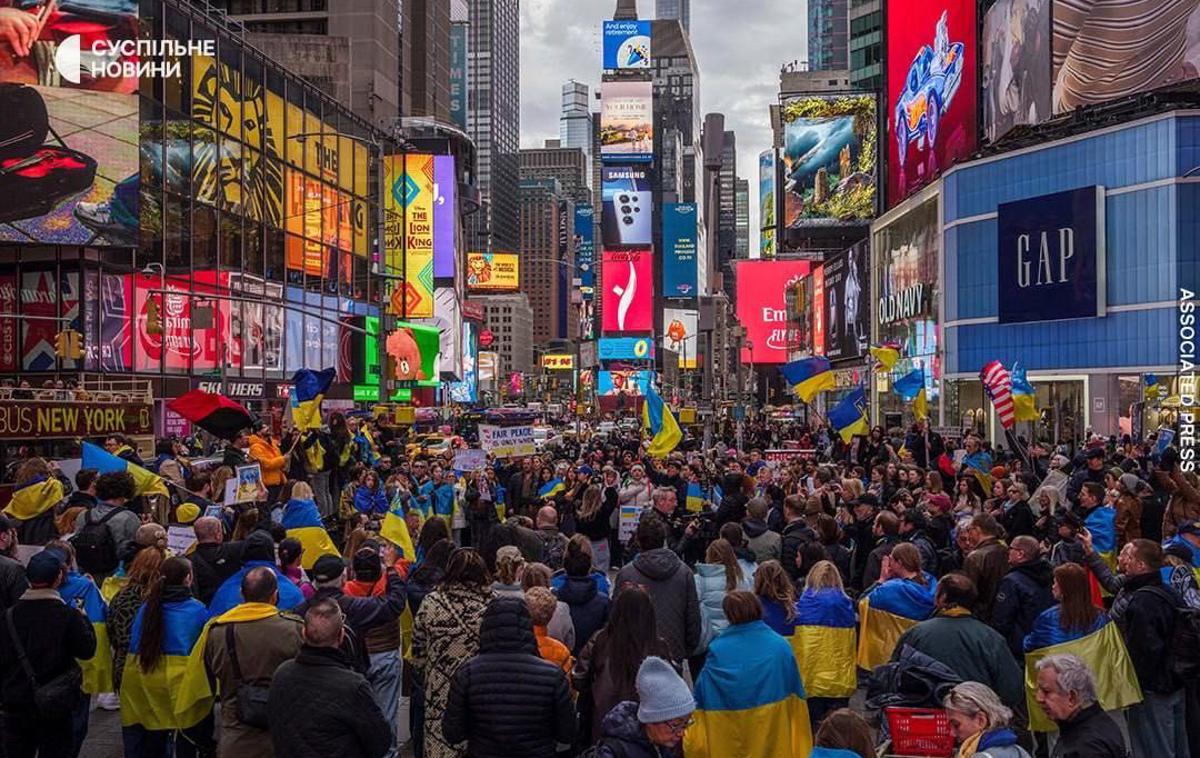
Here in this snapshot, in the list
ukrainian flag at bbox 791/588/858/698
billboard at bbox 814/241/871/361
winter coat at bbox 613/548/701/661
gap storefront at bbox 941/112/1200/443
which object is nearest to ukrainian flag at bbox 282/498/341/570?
winter coat at bbox 613/548/701/661

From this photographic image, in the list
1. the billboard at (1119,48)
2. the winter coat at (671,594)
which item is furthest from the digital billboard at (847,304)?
the winter coat at (671,594)

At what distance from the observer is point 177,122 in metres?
39.5

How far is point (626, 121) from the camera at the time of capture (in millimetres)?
169125

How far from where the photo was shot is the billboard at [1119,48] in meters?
38.5

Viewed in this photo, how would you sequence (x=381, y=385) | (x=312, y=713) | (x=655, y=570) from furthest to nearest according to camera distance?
(x=381, y=385)
(x=655, y=570)
(x=312, y=713)

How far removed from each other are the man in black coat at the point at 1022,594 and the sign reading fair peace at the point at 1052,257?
123 ft

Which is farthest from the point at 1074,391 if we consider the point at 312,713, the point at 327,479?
the point at 312,713

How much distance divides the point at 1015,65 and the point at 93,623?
148ft

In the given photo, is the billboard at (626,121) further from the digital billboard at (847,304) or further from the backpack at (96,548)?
the backpack at (96,548)

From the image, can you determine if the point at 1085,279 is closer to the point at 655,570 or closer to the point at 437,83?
the point at 655,570

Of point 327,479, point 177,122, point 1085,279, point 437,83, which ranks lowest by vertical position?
point 327,479

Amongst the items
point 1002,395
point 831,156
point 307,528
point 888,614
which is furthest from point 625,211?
point 888,614

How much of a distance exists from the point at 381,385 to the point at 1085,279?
35131 mm

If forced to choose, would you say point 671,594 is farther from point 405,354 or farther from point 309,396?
point 405,354
